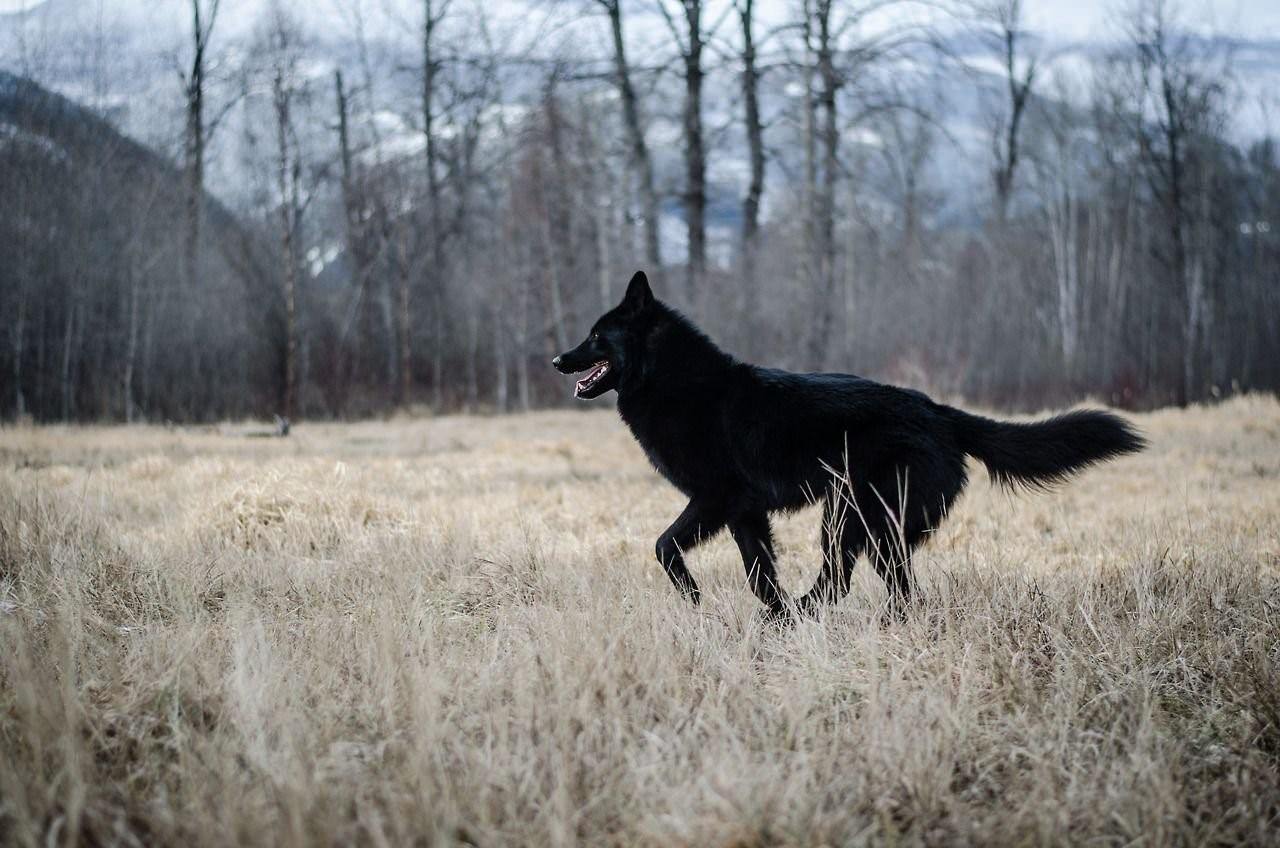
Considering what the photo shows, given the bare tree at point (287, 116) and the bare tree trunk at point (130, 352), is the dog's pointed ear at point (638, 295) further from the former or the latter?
the bare tree trunk at point (130, 352)

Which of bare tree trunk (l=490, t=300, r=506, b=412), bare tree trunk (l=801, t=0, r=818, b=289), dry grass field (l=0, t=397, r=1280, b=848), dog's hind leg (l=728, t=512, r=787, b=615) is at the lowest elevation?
dry grass field (l=0, t=397, r=1280, b=848)

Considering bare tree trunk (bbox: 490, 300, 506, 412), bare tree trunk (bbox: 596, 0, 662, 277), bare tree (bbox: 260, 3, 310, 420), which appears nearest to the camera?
bare tree (bbox: 260, 3, 310, 420)

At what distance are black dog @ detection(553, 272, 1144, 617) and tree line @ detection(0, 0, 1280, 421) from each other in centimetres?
952

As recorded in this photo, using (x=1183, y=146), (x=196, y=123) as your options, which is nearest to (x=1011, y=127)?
(x=1183, y=146)

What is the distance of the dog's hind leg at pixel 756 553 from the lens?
3.48 metres

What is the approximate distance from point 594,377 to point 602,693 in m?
1.97

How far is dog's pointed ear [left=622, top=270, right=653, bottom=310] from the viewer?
12.9 feet

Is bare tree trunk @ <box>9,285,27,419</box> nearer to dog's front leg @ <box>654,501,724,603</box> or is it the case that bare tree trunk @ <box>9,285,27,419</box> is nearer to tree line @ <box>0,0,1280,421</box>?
tree line @ <box>0,0,1280,421</box>

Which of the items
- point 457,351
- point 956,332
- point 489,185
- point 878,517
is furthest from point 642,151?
point 878,517

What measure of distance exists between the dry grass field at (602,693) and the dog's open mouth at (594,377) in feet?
2.67

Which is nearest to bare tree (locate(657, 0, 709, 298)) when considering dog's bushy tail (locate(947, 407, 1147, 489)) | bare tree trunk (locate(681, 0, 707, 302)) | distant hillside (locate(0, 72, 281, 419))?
bare tree trunk (locate(681, 0, 707, 302))

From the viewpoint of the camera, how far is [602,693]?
2.35m

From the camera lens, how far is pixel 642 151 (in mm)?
17422

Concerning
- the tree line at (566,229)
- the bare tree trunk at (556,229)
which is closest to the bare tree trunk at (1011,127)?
the tree line at (566,229)
